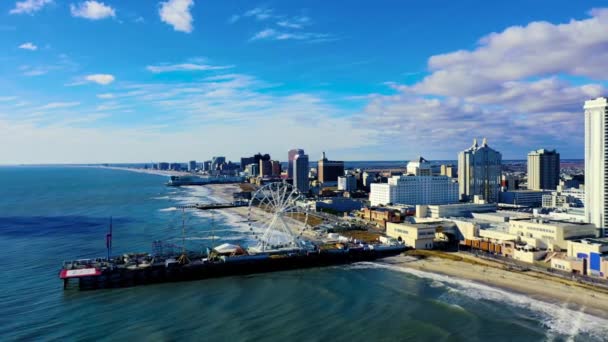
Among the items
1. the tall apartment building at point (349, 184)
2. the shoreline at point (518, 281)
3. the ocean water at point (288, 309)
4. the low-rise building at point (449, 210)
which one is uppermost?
the tall apartment building at point (349, 184)

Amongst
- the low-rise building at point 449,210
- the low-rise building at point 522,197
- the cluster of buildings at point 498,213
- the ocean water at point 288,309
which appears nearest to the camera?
the ocean water at point 288,309

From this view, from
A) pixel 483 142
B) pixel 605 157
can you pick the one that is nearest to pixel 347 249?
pixel 605 157

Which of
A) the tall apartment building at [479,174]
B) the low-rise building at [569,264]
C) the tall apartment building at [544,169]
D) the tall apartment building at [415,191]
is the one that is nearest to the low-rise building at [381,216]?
the tall apartment building at [415,191]

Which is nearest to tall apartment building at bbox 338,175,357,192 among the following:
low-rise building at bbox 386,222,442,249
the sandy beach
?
low-rise building at bbox 386,222,442,249

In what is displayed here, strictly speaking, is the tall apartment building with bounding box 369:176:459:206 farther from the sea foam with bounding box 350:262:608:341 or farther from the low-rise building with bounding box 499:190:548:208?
the sea foam with bounding box 350:262:608:341

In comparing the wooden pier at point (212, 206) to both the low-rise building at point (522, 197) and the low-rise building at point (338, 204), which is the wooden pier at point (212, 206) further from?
the low-rise building at point (522, 197)

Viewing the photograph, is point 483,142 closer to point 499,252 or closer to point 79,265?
point 499,252
